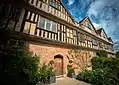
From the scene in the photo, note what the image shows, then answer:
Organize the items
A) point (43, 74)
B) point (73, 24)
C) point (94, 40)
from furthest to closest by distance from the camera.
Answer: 1. point (94, 40)
2. point (73, 24)
3. point (43, 74)

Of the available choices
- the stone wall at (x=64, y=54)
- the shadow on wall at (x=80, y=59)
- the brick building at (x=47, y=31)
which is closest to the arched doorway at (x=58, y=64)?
the brick building at (x=47, y=31)

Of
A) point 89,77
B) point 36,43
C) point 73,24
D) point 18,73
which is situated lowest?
point 89,77

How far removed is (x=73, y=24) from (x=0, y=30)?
286 inches

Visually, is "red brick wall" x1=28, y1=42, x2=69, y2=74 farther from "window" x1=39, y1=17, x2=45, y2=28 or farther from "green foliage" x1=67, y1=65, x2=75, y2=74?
"window" x1=39, y1=17, x2=45, y2=28

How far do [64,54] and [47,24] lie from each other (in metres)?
3.17

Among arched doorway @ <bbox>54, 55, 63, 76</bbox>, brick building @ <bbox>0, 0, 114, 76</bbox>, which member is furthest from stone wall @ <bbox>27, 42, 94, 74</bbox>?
arched doorway @ <bbox>54, 55, 63, 76</bbox>

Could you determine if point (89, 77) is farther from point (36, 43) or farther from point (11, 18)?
point (11, 18)

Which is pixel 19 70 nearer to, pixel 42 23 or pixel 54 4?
pixel 42 23

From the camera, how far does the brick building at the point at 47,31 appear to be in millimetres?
6516

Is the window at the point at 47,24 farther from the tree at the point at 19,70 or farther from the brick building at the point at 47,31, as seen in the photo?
the tree at the point at 19,70

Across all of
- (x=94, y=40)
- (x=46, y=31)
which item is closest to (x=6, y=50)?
(x=46, y=31)

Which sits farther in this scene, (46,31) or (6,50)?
(46,31)

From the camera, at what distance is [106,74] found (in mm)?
6895

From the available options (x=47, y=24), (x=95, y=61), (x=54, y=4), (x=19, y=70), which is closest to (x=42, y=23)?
(x=47, y=24)
